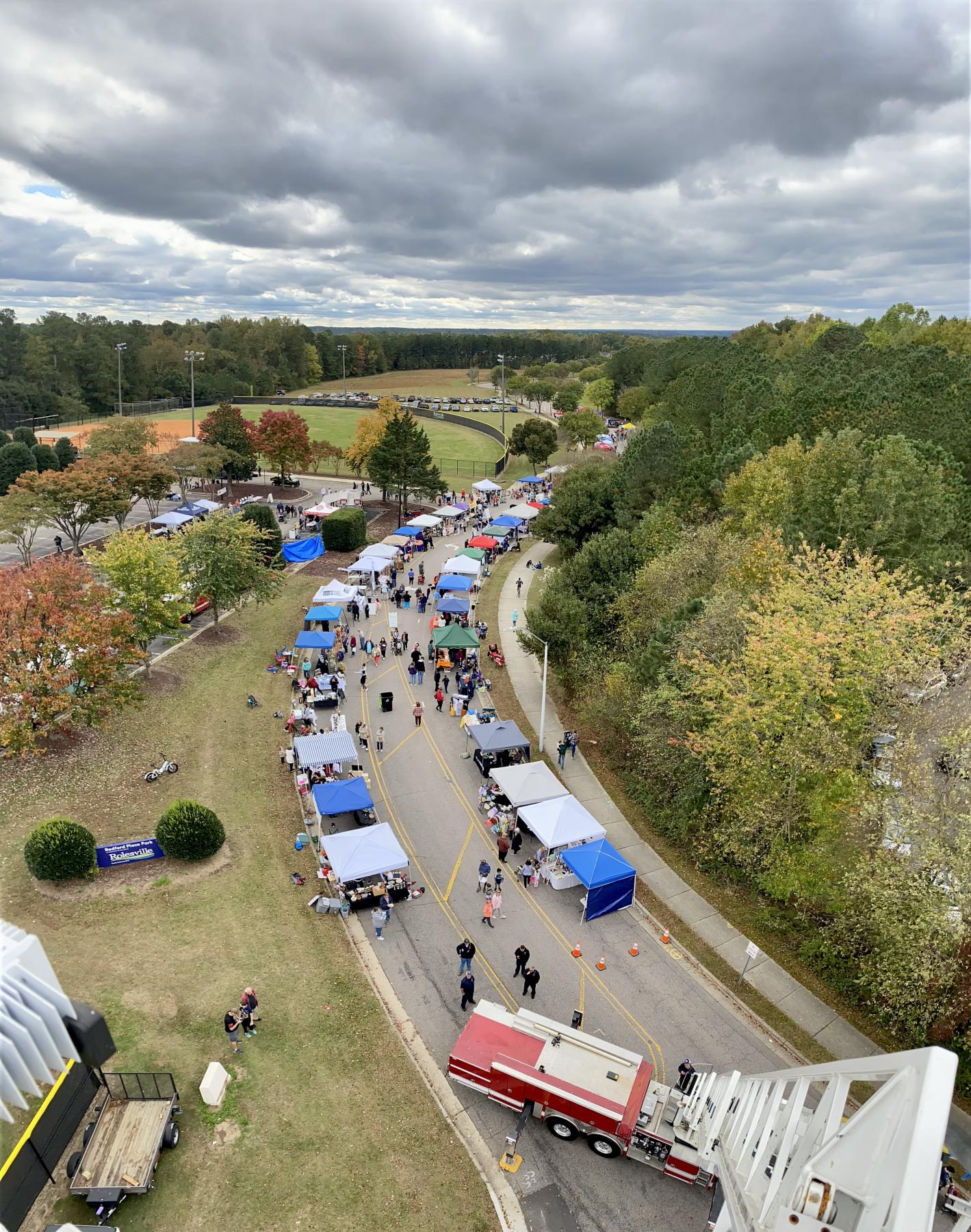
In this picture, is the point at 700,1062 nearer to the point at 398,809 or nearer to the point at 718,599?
the point at 398,809

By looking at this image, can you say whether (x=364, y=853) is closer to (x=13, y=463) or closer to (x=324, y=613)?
(x=324, y=613)

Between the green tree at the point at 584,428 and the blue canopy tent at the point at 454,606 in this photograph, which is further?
the green tree at the point at 584,428

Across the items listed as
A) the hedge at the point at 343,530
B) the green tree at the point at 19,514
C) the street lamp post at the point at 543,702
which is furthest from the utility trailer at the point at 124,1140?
the hedge at the point at 343,530

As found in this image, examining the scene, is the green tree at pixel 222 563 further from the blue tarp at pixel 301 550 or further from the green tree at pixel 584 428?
the green tree at pixel 584 428

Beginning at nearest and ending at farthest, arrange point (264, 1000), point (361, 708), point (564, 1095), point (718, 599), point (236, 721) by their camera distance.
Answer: point (564, 1095) → point (264, 1000) → point (718, 599) → point (236, 721) → point (361, 708)

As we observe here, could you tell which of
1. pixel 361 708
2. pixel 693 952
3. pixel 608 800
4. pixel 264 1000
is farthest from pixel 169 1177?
pixel 361 708
